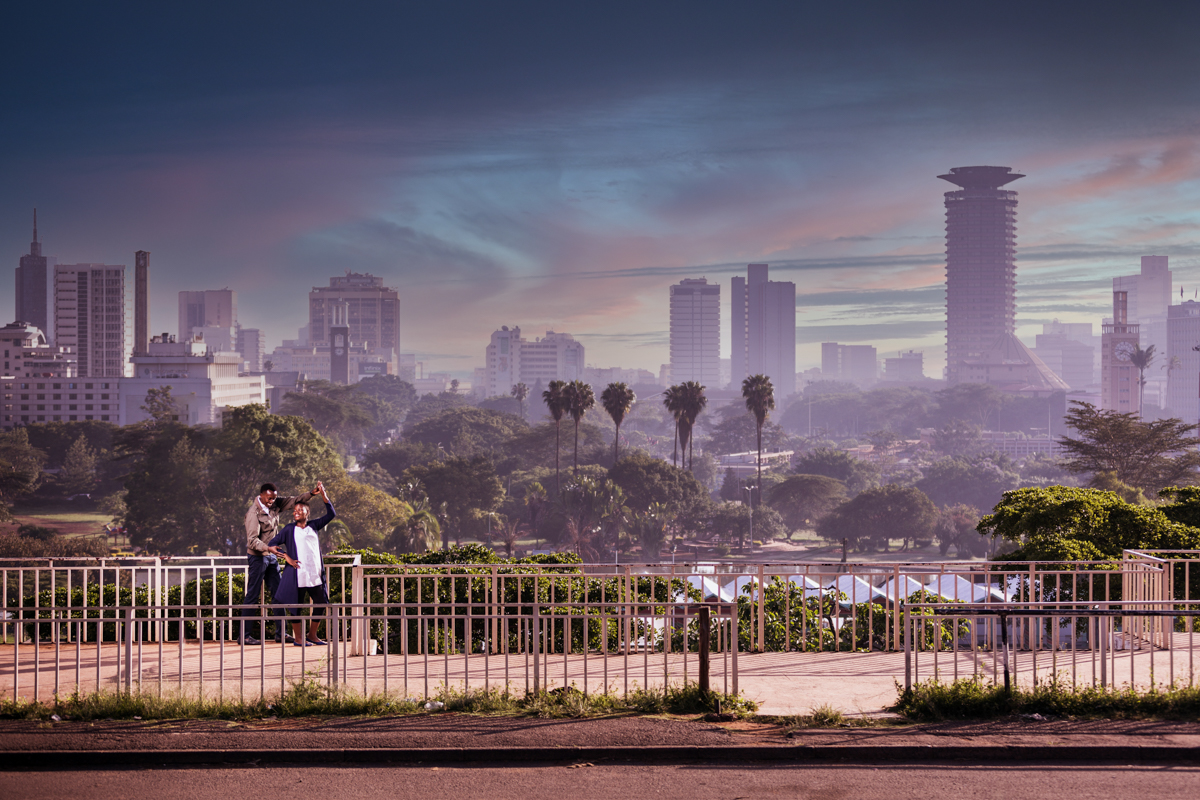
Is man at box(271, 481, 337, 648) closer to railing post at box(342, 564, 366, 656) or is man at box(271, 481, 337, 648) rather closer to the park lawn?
railing post at box(342, 564, 366, 656)

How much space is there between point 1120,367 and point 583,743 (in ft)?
621

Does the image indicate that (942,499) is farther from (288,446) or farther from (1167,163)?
(1167,163)

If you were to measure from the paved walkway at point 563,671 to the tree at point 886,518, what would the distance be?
8074 cm

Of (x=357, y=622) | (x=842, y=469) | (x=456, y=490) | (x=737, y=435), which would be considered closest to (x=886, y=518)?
(x=842, y=469)

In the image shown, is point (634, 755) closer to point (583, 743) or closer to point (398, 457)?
point (583, 743)

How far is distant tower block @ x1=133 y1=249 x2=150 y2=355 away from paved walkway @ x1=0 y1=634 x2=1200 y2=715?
619 feet

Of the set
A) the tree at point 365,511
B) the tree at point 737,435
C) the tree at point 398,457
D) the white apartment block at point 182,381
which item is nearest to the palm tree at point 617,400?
the tree at point 365,511

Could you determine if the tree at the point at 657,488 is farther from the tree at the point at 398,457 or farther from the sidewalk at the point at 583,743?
the sidewalk at the point at 583,743

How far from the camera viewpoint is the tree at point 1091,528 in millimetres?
14672

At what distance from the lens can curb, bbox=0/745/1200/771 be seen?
675 centimetres

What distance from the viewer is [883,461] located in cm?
14100

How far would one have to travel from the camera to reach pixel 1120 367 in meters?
173

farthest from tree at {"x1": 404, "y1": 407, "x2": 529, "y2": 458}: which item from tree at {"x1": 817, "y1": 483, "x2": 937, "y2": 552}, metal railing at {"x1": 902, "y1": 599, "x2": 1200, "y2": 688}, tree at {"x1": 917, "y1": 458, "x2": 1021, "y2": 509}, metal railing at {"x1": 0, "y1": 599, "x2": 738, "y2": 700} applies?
metal railing at {"x1": 902, "y1": 599, "x2": 1200, "y2": 688}

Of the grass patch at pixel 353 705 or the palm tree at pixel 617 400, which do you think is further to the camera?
the palm tree at pixel 617 400
